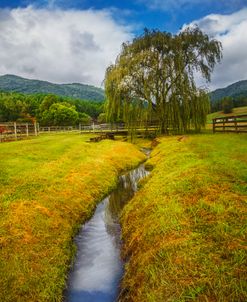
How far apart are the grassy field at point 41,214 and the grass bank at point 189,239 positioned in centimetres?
159

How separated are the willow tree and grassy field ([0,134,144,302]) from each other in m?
15.9

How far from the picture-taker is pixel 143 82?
1291 inches

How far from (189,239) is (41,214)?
15.6 ft

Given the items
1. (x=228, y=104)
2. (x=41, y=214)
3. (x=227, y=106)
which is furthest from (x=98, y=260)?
(x=228, y=104)

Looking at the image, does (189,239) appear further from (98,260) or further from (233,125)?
(233,125)

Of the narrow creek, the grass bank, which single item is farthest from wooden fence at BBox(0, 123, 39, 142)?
the grass bank

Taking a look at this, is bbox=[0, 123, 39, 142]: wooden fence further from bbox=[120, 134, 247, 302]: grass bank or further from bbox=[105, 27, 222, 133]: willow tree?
bbox=[120, 134, 247, 302]: grass bank

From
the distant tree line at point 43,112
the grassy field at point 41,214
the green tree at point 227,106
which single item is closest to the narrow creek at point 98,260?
the grassy field at point 41,214

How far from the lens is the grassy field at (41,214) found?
19.2 feet

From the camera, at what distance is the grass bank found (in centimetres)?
472

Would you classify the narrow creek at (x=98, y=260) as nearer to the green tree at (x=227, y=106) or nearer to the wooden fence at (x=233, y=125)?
the wooden fence at (x=233, y=125)

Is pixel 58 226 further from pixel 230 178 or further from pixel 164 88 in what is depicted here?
pixel 164 88

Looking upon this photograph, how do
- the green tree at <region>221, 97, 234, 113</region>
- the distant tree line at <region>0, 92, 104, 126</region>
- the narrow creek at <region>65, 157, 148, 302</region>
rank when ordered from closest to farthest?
the narrow creek at <region>65, 157, 148, 302</region> < the distant tree line at <region>0, 92, 104, 126</region> < the green tree at <region>221, 97, 234, 113</region>

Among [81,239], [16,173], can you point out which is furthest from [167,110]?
[81,239]
